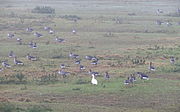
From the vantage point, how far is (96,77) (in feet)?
92.8

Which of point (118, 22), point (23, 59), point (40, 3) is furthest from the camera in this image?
point (40, 3)

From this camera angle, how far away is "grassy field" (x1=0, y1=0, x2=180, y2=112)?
23.4m

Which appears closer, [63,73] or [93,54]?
[63,73]

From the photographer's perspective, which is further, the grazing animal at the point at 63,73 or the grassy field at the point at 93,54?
the grazing animal at the point at 63,73

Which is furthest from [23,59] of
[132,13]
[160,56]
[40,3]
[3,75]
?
[40,3]

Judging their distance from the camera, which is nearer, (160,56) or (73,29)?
(160,56)

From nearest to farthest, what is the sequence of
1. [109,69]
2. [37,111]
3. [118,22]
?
1. [37,111]
2. [109,69]
3. [118,22]

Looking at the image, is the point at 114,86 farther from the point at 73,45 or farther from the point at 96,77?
the point at 73,45

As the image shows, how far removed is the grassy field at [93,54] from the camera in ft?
→ 76.6

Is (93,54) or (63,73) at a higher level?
(63,73)

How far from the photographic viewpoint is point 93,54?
117 ft

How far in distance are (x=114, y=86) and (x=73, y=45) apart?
12.7m

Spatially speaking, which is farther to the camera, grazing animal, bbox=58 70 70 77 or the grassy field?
grazing animal, bbox=58 70 70 77

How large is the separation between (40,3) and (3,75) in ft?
129
